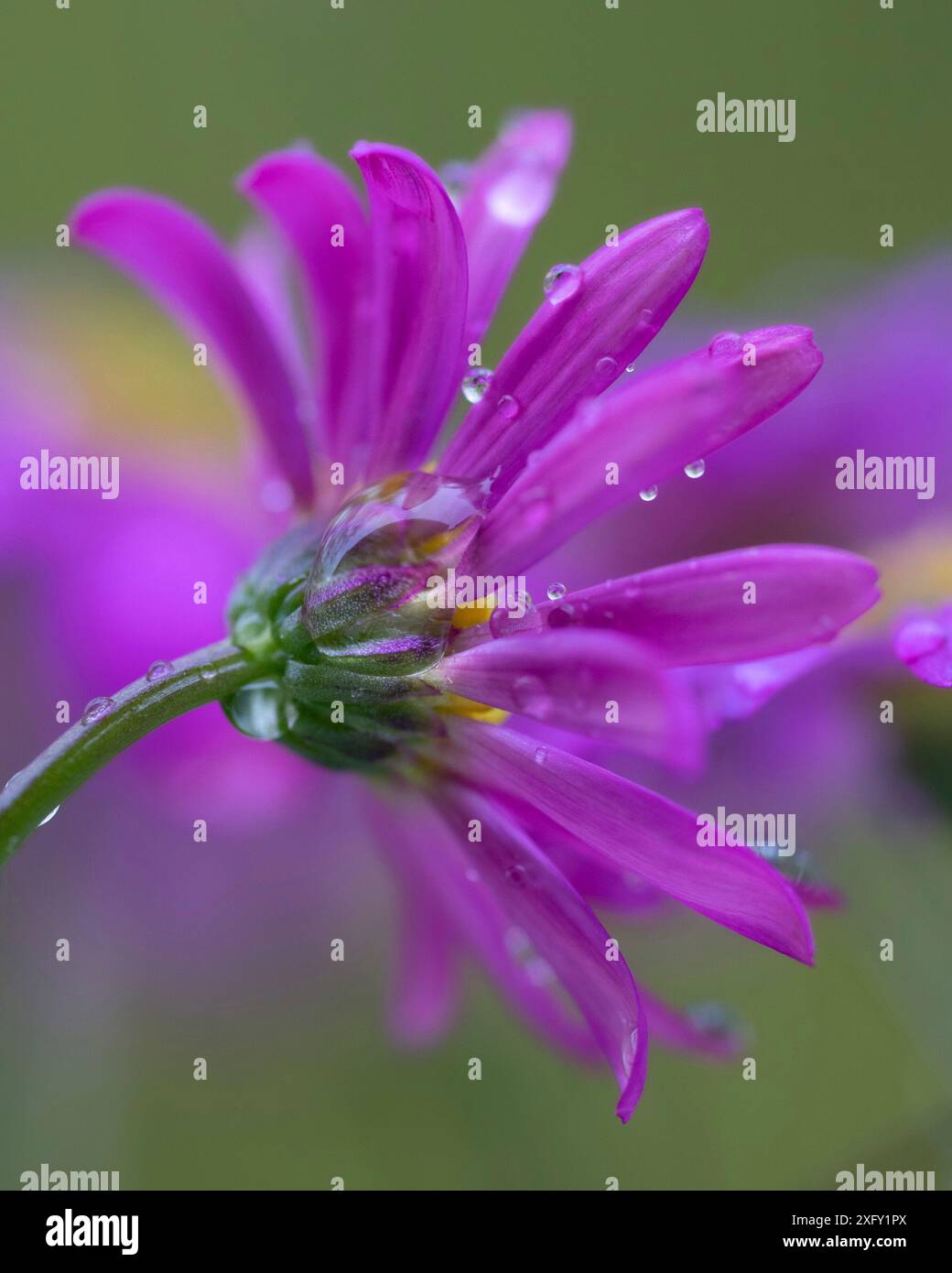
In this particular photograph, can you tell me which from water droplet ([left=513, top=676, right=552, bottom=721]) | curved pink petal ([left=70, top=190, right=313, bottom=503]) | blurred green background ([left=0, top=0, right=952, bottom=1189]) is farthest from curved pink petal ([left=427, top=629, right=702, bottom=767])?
blurred green background ([left=0, top=0, right=952, bottom=1189])

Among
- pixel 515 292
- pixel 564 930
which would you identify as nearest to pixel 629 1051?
pixel 564 930

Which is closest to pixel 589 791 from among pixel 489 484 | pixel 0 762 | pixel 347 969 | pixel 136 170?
pixel 489 484

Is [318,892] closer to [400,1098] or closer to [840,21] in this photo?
[400,1098]

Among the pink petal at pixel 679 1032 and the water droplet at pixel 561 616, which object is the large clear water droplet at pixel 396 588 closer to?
the water droplet at pixel 561 616

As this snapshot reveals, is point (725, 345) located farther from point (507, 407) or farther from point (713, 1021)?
point (713, 1021)

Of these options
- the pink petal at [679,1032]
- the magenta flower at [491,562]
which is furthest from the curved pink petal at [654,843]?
the pink petal at [679,1032]
